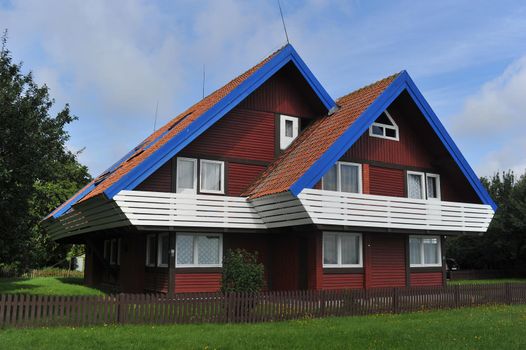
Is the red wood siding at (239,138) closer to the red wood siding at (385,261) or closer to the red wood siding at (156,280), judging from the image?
the red wood siding at (156,280)

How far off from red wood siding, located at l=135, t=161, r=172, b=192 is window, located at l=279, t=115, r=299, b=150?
16.0 ft

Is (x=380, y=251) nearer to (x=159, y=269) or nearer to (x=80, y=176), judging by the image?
(x=159, y=269)

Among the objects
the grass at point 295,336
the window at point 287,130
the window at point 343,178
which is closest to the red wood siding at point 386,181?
the window at point 343,178

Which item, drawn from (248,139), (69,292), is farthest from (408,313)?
(69,292)

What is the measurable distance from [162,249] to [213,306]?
21.3ft

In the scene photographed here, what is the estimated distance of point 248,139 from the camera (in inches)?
839

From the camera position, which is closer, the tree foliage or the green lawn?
the green lawn

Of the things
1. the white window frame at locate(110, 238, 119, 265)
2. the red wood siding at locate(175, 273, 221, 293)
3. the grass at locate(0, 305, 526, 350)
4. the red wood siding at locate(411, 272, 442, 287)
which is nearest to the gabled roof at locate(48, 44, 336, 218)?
the red wood siding at locate(175, 273, 221, 293)

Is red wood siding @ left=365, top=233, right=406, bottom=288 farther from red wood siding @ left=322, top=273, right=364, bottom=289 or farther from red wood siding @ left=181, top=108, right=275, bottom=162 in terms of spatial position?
red wood siding @ left=181, top=108, right=275, bottom=162

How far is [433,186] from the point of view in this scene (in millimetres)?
23625

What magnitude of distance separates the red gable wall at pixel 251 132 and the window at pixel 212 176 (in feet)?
0.61

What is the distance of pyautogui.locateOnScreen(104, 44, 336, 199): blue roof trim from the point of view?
58.6 ft

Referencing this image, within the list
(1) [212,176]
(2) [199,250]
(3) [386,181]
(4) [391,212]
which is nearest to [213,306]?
(2) [199,250]

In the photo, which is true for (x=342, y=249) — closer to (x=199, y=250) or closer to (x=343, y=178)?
(x=343, y=178)
